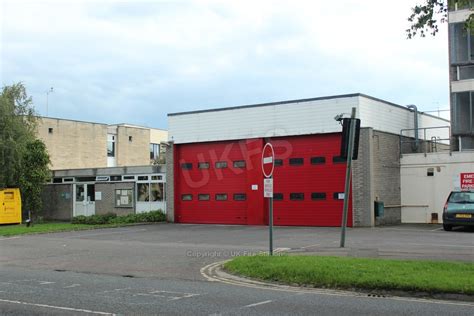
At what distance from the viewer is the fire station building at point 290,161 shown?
25.8 m

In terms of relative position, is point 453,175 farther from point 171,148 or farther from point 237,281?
point 237,281

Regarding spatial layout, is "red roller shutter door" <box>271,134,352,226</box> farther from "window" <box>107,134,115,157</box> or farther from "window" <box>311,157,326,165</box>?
"window" <box>107,134,115,157</box>

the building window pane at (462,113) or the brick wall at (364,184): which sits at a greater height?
the building window pane at (462,113)

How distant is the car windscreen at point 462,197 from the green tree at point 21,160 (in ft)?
74.8

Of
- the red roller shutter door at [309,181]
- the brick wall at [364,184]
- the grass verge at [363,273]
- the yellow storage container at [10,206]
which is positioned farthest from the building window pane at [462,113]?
the yellow storage container at [10,206]

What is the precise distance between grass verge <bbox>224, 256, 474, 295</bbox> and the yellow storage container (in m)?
23.2

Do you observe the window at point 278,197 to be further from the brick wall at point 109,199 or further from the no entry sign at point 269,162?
the no entry sign at point 269,162

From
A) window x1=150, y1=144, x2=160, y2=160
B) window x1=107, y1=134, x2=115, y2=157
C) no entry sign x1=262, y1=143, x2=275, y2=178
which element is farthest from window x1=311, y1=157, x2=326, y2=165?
Result: window x1=150, y1=144, x2=160, y2=160

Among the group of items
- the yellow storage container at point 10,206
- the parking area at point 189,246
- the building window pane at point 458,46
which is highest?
the building window pane at point 458,46

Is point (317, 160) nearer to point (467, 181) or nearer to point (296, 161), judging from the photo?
point (296, 161)

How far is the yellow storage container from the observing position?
32094mm

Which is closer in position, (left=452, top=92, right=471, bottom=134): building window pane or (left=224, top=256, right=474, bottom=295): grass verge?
(left=224, top=256, right=474, bottom=295): grass verge

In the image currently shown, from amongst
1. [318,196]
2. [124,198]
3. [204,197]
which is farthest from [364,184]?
[124,198]

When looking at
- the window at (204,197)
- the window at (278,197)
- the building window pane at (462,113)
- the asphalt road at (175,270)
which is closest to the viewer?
the asphalt road at (175,270)
